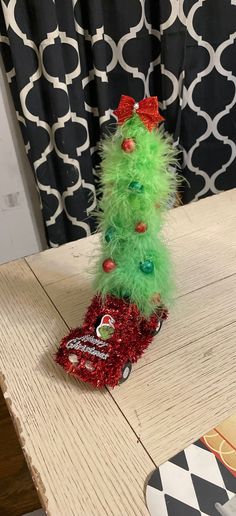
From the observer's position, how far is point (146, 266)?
57cm

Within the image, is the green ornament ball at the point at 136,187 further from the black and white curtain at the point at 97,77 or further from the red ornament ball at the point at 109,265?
the black and white curtain at the point at 97,77

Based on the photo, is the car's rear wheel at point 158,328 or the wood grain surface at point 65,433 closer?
the wood grain surface at point 65,433

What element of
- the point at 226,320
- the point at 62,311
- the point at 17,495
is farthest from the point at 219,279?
the point at 17,495

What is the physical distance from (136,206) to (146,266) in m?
0.08

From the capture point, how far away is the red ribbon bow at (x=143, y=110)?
0.52m

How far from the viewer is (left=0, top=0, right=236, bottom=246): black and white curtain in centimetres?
105

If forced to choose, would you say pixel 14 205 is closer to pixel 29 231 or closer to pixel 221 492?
pixel 29 231

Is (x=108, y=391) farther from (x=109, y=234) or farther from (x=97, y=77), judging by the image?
(x=97, y=77)

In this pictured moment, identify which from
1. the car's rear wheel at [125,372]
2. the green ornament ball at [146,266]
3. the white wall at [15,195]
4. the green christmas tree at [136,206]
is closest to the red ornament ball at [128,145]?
the green christmas tree at [136,206]

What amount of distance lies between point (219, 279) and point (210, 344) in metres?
0.14

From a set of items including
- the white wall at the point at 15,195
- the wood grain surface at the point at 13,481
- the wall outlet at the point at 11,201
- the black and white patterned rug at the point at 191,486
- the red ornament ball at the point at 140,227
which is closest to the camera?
the black and white patterned rug at the point at 191,486

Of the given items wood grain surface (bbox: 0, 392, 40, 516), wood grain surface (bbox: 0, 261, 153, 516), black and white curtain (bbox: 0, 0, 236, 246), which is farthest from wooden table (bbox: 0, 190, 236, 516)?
wood grain surface (bbox: 0, 392, 40, 516)

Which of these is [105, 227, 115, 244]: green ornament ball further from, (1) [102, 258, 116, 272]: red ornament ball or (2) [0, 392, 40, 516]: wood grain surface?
(2) [0, 392, 40, 516]: wood grain surface

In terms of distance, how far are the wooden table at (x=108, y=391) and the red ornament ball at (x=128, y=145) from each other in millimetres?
259
